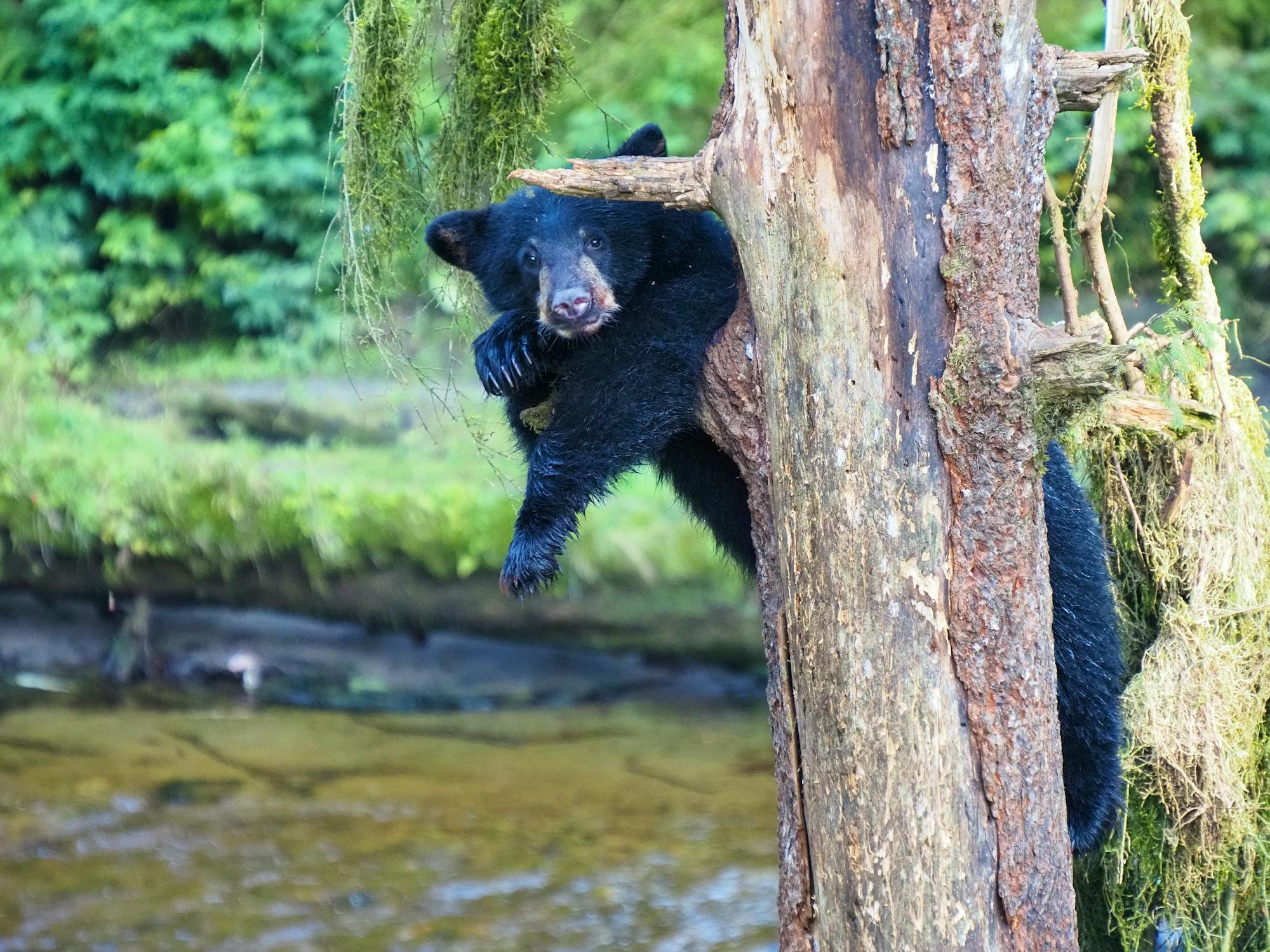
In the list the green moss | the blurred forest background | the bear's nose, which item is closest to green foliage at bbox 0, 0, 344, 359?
the blurred forest background

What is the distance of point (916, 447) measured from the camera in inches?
94.3

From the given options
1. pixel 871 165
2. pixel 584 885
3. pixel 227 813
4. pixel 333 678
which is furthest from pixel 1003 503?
pixel 333 678

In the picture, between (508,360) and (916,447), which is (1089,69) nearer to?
(916,447)

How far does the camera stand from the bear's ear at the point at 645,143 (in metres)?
3.84

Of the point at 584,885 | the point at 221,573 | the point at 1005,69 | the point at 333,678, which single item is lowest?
the point at 584,885

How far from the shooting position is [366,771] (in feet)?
22.7

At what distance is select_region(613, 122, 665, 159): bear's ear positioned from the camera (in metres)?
3.84

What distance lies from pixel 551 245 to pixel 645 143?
425 mm

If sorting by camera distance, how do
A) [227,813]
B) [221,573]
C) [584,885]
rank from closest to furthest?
[584,885], [227,813], [221,573]

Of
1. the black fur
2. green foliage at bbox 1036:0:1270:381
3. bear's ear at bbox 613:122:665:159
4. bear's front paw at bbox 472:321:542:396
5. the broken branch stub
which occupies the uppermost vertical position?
green foliage at bbox 1036:0:1270:381

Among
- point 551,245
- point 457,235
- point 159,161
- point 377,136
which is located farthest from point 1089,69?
point 159,161

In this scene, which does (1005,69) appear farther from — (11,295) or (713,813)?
(11,295)

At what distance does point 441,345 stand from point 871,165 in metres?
6.99

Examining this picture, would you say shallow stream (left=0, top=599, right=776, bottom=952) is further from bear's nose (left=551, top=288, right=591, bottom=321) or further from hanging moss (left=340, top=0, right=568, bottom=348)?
bear's nose (left=551, top=288, right=591, bottom=321)
